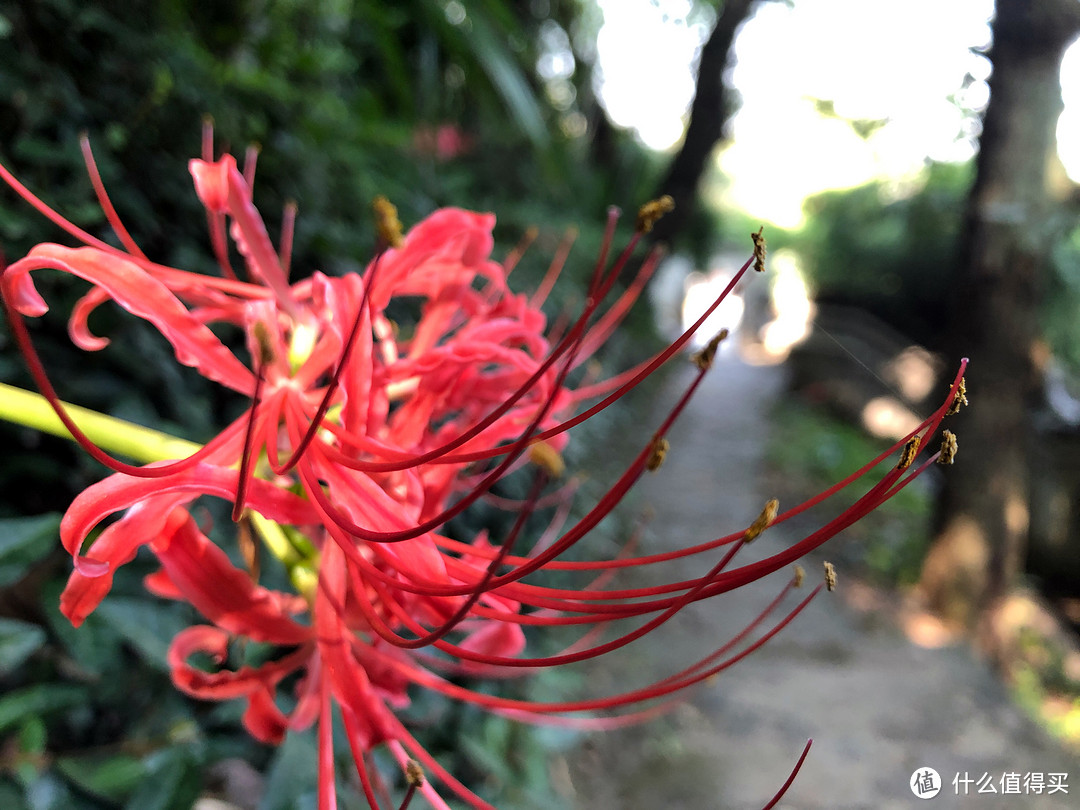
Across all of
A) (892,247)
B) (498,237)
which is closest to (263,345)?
(498,237)

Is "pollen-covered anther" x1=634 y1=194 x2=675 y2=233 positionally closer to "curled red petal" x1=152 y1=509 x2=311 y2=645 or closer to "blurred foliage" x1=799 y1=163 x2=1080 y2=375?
"curled red petal" x1=152 y1=509 x2=311 y2=645

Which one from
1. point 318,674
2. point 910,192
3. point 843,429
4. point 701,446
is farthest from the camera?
point 843,429

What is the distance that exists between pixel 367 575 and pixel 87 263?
0.20 m

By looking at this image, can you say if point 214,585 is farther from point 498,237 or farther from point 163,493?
point 498,237

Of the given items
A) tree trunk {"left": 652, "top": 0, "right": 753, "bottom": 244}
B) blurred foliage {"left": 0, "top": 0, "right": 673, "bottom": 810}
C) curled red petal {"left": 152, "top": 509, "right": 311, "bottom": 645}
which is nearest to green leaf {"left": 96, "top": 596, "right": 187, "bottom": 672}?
blurred foliage {"left": 0, "top": 0, "right": 673, "bottom": 810}

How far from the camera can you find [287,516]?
31cm

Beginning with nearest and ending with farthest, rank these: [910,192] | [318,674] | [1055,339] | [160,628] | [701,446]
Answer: [318,674]
[160,628]
[1055,339]
[910,192]
[701,446]

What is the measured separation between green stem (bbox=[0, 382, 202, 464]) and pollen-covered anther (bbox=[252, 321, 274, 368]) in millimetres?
90

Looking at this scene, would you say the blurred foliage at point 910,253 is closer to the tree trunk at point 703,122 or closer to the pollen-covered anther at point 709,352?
the tree trunk at point 703,122

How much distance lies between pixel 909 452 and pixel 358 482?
0.28 metres

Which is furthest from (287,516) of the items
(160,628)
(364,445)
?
(160,628)

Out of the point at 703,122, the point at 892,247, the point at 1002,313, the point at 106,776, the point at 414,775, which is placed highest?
the point at 892,247

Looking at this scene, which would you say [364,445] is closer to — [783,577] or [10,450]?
[10,450]

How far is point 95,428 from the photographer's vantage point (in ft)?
1.13
